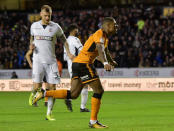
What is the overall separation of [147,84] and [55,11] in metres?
14.9

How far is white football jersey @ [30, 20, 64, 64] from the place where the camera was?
10.7 meters

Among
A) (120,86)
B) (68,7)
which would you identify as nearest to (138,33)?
(120,86)

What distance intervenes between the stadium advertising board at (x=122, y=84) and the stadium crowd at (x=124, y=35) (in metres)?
2.56

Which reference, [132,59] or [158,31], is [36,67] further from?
[158,31]

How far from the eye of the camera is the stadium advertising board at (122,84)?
24.1 metres

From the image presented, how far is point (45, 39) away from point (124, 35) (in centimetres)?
1945

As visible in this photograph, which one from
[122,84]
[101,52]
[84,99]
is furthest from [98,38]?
[122,84]

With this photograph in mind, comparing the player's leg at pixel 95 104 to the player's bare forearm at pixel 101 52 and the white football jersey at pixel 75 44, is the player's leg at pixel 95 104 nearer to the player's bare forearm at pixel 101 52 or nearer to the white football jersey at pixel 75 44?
the player's bare forearm at pixel 101 52

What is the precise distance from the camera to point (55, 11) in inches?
1467

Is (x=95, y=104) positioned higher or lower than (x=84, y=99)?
higher

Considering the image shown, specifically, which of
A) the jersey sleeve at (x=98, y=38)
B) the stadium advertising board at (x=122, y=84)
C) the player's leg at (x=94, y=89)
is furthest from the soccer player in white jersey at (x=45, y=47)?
the stadium advertising board at (x=122, y=84)

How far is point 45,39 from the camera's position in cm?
1079

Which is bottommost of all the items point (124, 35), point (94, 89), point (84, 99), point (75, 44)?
point (84, 99)

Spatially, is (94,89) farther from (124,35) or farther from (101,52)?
(124,35)
